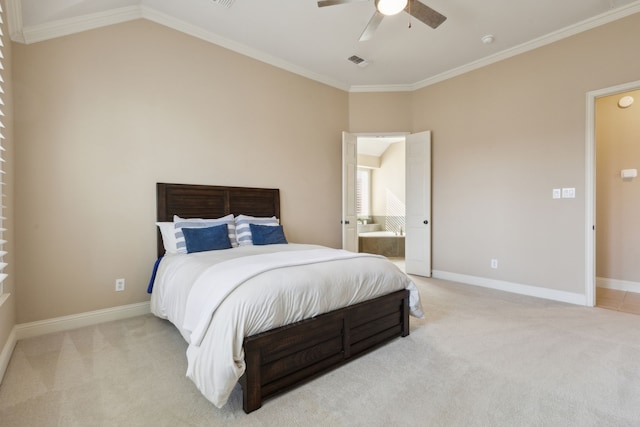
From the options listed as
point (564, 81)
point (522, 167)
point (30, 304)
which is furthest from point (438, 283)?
point (30, 304)

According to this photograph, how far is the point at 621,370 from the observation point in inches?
79.7

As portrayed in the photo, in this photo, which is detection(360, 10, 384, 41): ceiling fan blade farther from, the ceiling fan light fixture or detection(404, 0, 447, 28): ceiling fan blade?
detection(404, 0, 447, 28): ceiling fan blade

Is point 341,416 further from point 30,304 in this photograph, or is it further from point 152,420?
point 30,304

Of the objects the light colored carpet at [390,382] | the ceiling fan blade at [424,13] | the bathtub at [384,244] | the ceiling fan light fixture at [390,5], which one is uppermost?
the ceiling fan blade at [424,13]

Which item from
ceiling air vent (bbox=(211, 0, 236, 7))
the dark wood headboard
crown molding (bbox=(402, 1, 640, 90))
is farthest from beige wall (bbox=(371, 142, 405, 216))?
ceiling air vent (bbox=(211, 0, 236, 7))

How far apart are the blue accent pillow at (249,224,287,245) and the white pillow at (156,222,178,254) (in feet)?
2.61

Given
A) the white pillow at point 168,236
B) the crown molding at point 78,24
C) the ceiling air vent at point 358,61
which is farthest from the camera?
the ceiling air vent at point 358,61

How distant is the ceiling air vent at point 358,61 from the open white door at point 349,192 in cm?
97

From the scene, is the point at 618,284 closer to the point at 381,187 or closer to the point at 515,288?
the point at 515,288

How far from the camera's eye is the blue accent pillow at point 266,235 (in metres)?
3.40

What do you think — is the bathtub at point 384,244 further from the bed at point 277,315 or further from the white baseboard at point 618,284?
the bed at point 277,315

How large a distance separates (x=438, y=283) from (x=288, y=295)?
3.19 meters

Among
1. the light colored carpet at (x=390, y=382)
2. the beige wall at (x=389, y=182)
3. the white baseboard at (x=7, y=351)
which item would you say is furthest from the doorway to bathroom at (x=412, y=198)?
the white baseboard at (x=7, y=351)

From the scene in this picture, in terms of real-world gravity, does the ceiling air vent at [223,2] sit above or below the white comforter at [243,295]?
above
